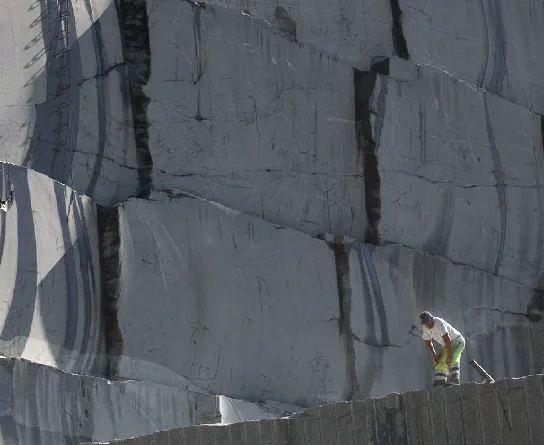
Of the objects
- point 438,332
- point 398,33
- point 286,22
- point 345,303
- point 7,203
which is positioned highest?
point 398,33

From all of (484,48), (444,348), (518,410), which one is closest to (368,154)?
(484,48)

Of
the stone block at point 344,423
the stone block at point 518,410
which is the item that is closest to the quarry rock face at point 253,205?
the stone block at point 344,423

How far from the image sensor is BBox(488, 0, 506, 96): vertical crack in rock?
500 inches

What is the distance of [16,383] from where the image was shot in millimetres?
8492

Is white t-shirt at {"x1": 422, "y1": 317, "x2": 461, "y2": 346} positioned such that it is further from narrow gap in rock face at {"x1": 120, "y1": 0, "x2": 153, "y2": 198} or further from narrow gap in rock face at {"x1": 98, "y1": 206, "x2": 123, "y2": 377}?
narrow gap in rock face at {"x1": 120, "y1": 0, "x2": 153, "y2": 198}

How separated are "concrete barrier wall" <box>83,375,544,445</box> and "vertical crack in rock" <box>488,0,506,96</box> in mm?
6579

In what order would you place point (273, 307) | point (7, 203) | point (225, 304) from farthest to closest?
1. point (273, 307)
2. point (225, 304)
3. point (7, 203)

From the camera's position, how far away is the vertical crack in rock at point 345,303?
35.3 feet

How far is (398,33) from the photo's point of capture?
39.9 ft

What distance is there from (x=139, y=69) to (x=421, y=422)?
4.83 meters

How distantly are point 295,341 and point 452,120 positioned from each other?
2.45 meters

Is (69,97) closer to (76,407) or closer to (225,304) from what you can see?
(225,304)

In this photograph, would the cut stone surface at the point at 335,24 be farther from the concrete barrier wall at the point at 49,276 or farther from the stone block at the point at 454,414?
the stone block at the point at 454,414

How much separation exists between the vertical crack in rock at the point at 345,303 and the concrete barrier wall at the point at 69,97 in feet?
4.94
